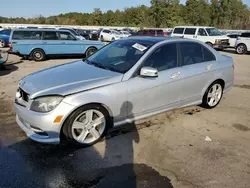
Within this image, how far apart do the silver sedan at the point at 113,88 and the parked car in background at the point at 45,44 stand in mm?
9089

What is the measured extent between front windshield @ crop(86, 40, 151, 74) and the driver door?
223 millimetres

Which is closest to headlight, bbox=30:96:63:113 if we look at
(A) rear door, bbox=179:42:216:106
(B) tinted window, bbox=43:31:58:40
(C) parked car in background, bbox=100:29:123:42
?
(A) rear door, bbox=179:42:216:106

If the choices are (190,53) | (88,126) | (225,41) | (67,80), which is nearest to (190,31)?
(225,41)

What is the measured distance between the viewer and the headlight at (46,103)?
352 cm

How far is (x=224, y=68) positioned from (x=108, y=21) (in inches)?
2863

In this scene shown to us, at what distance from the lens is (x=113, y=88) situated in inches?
152

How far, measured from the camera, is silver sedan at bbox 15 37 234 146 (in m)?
3.56

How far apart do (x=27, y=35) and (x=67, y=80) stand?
10.3 m

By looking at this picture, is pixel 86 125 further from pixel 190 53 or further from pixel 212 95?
pixel 212 95

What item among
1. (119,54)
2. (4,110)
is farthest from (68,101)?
(4,110)

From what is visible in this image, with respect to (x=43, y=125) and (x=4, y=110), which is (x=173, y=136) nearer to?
(x=43, y=125)

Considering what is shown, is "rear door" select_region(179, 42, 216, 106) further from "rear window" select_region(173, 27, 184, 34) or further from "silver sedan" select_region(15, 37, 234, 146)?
"rear window" select_region(173, 27, 184, 34)

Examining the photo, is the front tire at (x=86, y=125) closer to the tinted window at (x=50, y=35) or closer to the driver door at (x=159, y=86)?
the driver door at (x=159, y=86)

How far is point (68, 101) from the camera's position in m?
3.51
